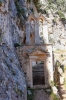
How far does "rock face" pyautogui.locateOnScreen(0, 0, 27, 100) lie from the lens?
10.6 m

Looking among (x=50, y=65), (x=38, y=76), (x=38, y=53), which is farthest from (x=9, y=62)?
(x=38, y=76)

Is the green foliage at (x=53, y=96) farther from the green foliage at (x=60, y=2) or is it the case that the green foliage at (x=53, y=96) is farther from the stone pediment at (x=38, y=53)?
the green foliage at (x=60, y=2)

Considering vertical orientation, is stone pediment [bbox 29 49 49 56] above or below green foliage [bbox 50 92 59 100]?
above

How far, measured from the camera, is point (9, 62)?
13.9 metres

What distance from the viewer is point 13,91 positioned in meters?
11.1

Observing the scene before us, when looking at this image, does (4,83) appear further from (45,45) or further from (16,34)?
(16,34)

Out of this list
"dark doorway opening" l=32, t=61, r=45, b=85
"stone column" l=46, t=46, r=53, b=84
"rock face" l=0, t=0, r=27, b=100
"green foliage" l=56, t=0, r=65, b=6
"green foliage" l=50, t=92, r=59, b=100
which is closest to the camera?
"rock face" l=0, t=0, r=27, b=100

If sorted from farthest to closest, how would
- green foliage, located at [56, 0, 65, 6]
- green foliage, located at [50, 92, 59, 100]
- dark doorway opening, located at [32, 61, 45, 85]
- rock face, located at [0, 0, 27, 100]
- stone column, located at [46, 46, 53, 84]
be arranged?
green foliage, located at [56, 0, 65, 6], dark doorway opening, located at [32, 61, 45, 85], stone column, located at [46, 46, 53, 84], green foliage, located at [50, 92, 59, 100], rock face, located at [0, 0, 27, 100]

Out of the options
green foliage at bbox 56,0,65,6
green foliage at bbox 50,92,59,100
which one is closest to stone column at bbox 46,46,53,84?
green foliage at bbox 50,92,59,100

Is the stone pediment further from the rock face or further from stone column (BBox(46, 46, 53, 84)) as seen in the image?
the rock face

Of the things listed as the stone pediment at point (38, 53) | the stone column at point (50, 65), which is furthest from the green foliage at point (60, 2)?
the stone pediment at point (38, 53)

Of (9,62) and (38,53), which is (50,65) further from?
(9,62)

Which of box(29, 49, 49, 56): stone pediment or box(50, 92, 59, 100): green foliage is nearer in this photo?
box(50, 92, 59, 100): green foliage

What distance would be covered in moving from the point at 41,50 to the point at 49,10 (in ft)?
63.9
